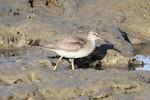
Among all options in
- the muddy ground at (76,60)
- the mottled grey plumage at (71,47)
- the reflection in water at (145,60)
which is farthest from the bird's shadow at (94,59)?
the mottled grey plumage at (71,47)

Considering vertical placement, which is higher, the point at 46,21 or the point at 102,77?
the point at 46,21

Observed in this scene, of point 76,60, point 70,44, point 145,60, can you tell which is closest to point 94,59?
point 76,60

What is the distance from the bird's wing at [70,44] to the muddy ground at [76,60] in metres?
0.48

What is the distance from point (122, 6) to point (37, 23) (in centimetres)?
372

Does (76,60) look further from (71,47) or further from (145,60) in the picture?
(145,60)

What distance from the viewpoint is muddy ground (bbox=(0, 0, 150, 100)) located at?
9.88m

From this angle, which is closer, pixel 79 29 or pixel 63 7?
pixel 79 29

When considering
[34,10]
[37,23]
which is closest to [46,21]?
[37,23]

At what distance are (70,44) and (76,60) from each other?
55.7 inches

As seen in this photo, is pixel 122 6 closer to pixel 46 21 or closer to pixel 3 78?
pixel 46 21

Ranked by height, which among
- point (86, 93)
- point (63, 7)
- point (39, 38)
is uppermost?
point (63, 7)

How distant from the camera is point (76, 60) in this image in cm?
1326

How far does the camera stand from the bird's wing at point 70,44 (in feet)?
39.0

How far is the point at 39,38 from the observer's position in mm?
15445
